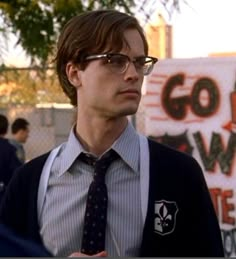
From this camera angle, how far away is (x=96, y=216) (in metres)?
1.92

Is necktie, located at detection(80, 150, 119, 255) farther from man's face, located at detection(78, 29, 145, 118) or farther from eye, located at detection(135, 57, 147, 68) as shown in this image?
eye, located at detection(135, 57, 147, 68)

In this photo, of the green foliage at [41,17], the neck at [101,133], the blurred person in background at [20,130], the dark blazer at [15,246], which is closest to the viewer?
the dark blazer at [15,246]

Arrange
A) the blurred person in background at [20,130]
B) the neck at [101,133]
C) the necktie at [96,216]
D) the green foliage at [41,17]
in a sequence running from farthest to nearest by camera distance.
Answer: the blurred person in background at [20,130], the green foliage at [41,17], the neck at [101,133], the necktie at [96,216]

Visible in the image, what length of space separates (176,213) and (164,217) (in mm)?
37

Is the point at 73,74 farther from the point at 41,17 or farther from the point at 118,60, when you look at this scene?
the point at 41,17

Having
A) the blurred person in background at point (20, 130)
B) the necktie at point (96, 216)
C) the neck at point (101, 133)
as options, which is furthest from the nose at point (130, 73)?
the blurred person in background at point (20, 130)

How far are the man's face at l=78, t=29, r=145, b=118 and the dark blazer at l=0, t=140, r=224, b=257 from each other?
14 cm

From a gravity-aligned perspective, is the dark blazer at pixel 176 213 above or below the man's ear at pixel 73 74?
below

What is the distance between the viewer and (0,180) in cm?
672

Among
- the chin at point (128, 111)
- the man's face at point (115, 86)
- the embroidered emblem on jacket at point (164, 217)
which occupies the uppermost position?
the man's face at point (115, 86)

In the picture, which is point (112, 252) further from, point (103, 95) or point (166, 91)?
Result: point (166, 91)

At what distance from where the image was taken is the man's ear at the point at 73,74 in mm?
2098

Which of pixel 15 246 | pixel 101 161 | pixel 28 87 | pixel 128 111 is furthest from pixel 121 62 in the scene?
pixel 28 87

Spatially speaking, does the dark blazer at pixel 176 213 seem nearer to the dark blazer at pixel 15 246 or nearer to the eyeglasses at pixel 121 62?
the eyeglasses at pixel 121 62
